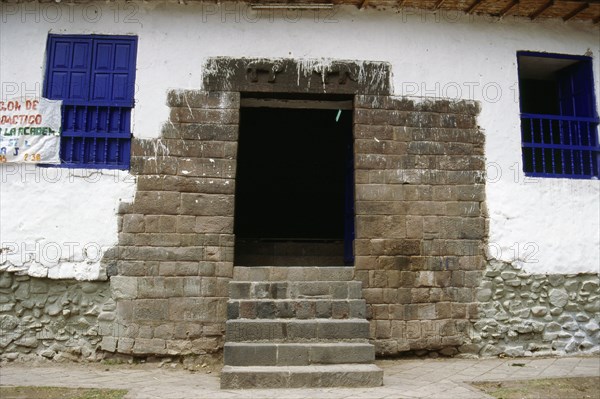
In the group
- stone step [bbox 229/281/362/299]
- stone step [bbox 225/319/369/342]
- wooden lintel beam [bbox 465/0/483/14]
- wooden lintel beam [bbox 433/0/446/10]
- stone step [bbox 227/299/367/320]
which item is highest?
wooden lintel beam [bbox 433/0/446/10]

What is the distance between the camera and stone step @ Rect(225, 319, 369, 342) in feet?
16.0

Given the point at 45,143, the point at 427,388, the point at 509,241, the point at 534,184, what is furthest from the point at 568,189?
the point at 45,143

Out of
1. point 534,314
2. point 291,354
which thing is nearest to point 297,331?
point 291,354

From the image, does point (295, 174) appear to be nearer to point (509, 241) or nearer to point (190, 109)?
point (190, 109)

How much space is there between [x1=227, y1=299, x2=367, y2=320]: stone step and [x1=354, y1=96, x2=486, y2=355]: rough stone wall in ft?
1.66

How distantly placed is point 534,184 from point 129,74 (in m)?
5.51

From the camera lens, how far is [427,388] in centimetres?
443

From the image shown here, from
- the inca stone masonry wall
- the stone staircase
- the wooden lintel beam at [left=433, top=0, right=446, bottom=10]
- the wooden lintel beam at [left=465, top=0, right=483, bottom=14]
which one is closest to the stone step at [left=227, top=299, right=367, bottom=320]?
the stone staircase

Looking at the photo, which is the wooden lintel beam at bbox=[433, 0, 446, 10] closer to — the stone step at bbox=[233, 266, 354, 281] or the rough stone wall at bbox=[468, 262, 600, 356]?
the rough stone wall at bbox=[468, 262, 600, 356]

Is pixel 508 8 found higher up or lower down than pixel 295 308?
higher up

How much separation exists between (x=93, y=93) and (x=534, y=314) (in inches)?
251

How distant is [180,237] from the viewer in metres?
5.56

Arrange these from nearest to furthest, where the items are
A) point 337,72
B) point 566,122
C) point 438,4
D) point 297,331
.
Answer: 1. point 297,331
2. point 337,72
3. point 438,4
4. point 566,122

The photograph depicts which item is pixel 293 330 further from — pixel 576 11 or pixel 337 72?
pixel 576 11
